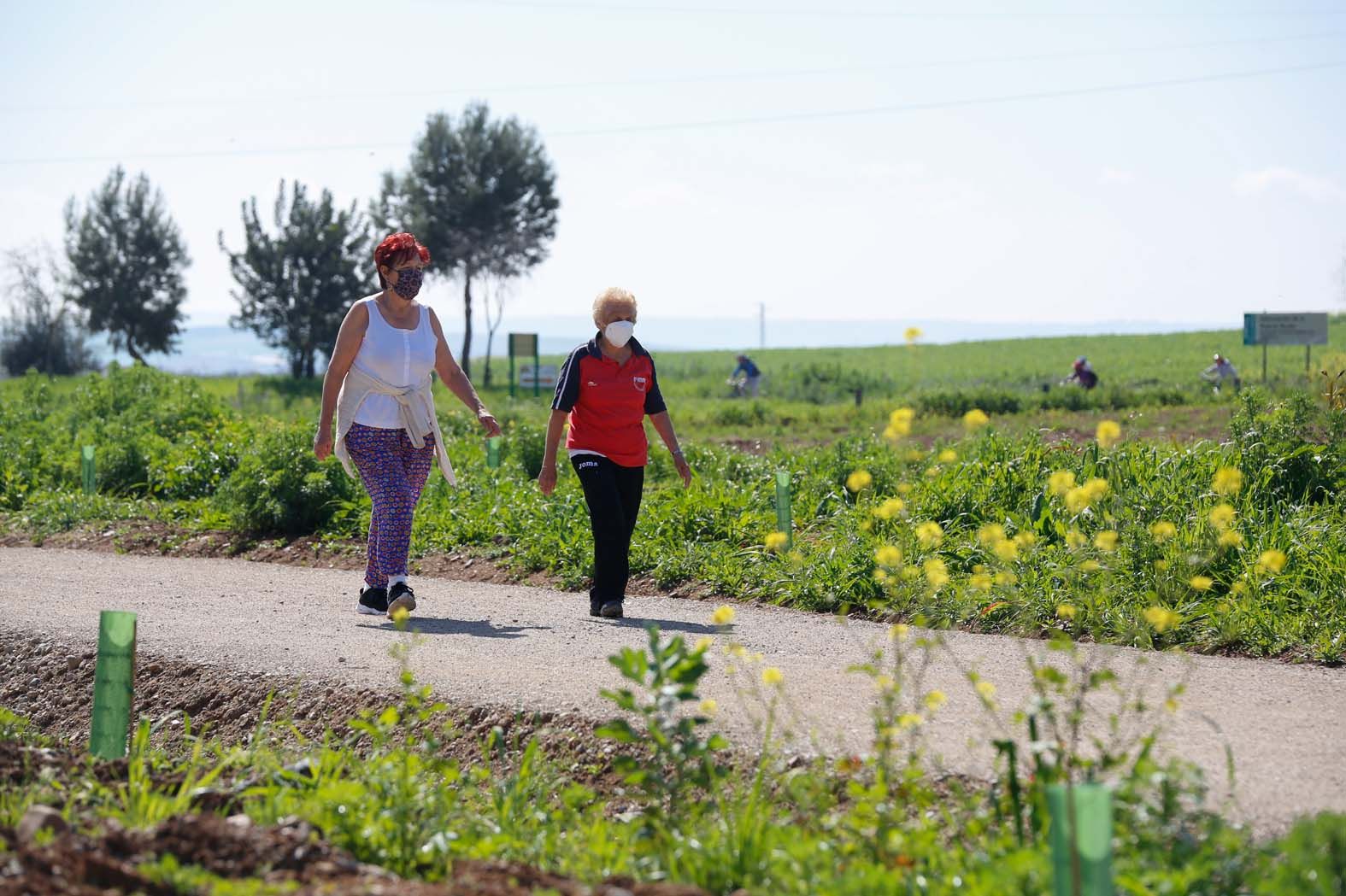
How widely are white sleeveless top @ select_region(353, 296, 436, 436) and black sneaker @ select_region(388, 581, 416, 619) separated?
2.83ft

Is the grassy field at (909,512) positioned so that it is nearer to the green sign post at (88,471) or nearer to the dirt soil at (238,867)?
the green sign post at (88,471)

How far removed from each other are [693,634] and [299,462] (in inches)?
224

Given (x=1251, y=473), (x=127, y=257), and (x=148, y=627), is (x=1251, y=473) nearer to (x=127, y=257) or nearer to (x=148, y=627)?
(x=148, y=627)

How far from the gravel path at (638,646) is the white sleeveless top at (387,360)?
1.10m

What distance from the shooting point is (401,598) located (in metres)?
7.51

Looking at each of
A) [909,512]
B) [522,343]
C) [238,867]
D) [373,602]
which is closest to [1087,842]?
[238,867]

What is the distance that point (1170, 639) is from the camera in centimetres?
646

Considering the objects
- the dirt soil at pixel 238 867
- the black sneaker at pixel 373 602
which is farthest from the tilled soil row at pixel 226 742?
the black sneaker at pixel 373 602

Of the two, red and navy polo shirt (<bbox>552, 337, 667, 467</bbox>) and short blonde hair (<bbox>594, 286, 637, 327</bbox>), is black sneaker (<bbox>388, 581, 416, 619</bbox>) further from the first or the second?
short blonde hair (<bbox>594, 286, 637, 327</bbox>)

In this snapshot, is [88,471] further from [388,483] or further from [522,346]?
[522,346]

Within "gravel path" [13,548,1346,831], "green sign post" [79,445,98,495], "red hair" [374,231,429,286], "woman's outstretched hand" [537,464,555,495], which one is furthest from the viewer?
"green sign post" [79,445,98,495]

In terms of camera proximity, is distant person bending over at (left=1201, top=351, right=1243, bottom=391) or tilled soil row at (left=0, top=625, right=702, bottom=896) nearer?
tilled soil row at (left=0, top=625, right=702, bottom=896)

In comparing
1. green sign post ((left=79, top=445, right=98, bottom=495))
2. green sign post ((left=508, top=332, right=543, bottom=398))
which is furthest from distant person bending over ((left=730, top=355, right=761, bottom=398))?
green sign post ((left=79, top=445, right=98, bottom=495))

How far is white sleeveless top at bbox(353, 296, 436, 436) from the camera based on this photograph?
744cm
